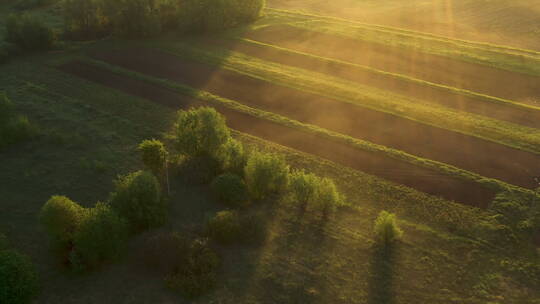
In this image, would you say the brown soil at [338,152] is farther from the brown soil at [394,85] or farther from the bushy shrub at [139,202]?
the brown soil at [394,85]

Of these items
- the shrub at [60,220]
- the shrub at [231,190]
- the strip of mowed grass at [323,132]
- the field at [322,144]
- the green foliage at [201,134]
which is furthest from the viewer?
the strip of mowed grass at [323,132]

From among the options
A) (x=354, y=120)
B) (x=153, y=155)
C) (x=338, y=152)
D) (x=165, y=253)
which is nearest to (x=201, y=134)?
(x=153, y=155)

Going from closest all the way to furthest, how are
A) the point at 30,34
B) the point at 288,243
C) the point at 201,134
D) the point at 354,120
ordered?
the point at 288,243
the point at 201,134
the point at 354,120
the point at 30,34

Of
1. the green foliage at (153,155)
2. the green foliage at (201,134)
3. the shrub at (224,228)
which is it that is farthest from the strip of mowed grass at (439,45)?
the shrub at (224,228)

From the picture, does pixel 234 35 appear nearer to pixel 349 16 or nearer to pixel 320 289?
pixel 349 16

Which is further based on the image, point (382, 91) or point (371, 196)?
point (382, 91)

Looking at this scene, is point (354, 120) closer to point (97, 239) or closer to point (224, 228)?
point (224, 228)

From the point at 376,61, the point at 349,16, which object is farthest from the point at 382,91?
the point at 349,16
